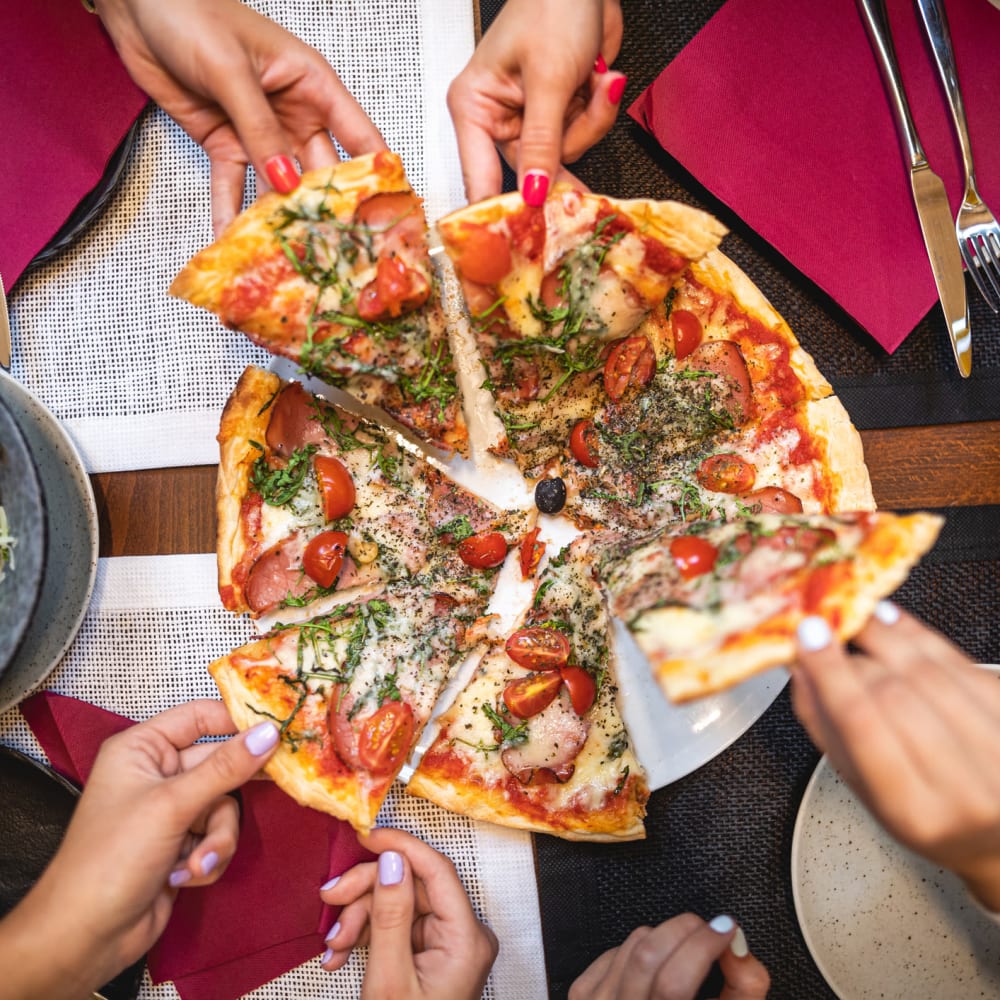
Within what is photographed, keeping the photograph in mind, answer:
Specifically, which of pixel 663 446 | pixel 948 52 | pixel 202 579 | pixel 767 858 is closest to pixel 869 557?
pixel 663 446

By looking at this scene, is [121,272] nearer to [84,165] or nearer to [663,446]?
[84,165]

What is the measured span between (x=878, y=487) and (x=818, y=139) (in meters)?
1.51

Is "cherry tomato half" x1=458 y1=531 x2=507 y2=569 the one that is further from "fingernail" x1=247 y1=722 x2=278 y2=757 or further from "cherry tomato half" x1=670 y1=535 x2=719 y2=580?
"fingernail" x1=247 y1=722 x2=278 y2=757

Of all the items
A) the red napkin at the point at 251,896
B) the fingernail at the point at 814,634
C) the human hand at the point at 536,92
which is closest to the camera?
the fingernail at the point at 814,634

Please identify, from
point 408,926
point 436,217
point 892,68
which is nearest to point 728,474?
point 436,217

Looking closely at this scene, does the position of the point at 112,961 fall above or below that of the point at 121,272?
below

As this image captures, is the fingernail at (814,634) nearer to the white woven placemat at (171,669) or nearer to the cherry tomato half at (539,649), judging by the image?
the cherry tomato half at (539,649)

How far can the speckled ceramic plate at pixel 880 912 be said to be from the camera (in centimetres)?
306

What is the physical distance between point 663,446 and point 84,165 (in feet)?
9.01

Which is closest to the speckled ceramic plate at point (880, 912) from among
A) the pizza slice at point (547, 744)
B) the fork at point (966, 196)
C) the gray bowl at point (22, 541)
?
the pizza slice at point (547, 744)

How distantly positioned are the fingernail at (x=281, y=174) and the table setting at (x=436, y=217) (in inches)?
31.1

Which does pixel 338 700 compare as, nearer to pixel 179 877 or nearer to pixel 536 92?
pixel 179 877

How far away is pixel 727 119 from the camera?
3.29 metres

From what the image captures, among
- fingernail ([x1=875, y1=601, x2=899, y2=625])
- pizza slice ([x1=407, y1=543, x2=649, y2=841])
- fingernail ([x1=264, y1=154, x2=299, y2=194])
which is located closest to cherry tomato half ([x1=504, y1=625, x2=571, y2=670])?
pizza slice ([x1=407, y1=543, x2=649, y2=841])
